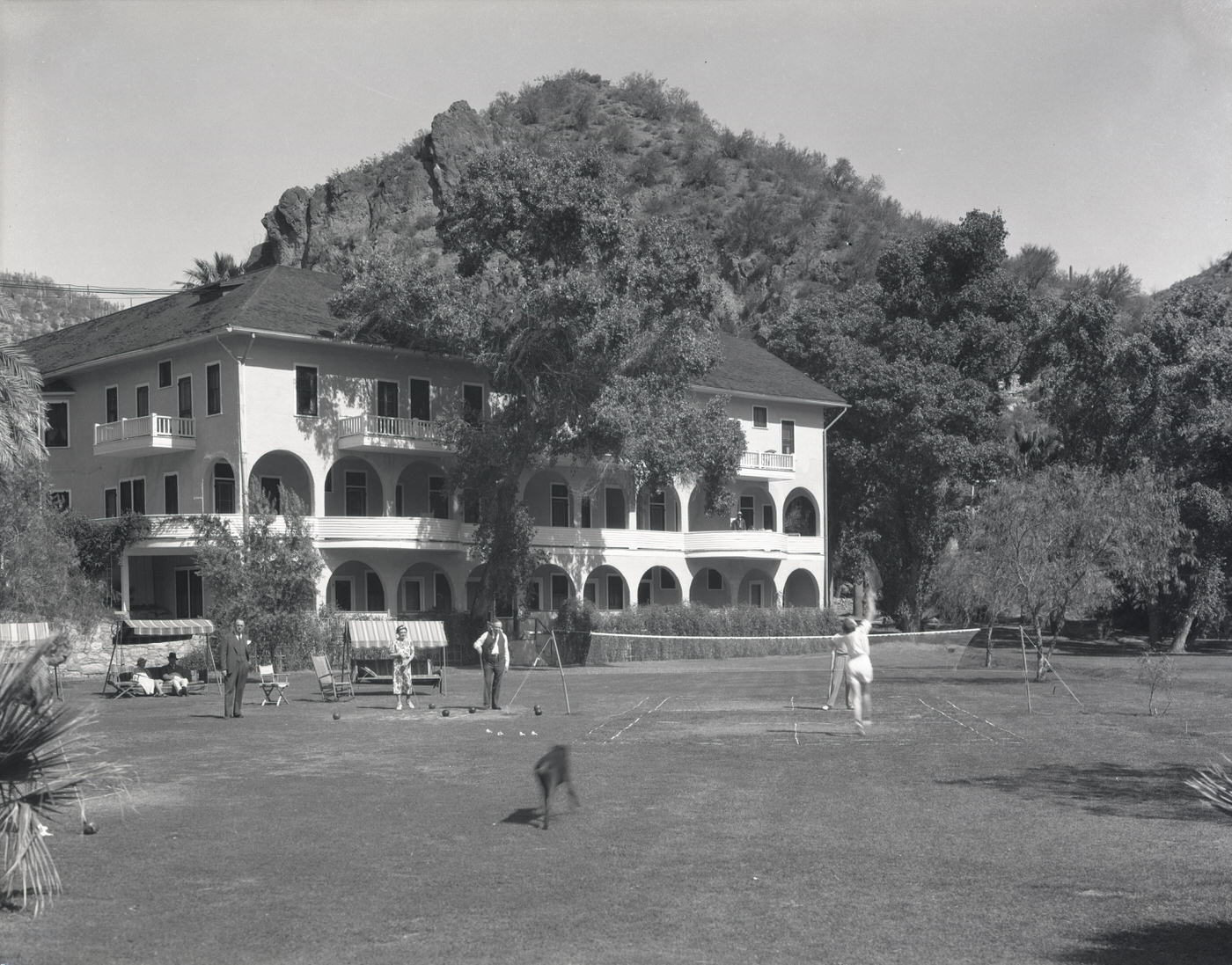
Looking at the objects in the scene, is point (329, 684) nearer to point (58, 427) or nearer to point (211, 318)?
point (211, 318)

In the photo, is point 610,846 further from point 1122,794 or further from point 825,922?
point 1122,794

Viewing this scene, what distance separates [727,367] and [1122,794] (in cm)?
4695

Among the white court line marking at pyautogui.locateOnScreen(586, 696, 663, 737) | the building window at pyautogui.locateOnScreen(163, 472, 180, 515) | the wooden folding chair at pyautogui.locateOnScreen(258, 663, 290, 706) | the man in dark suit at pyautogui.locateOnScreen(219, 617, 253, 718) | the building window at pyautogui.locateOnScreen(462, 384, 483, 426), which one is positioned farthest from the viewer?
the building window at pyautogui.locateOnScreen(462, 384, 483, 426)

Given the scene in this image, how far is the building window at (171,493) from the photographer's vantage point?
48438 mm

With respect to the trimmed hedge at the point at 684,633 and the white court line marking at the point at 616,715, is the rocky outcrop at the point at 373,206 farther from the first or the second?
the white court line marking at the point at 616,715

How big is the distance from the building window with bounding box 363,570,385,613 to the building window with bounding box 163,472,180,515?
710cm

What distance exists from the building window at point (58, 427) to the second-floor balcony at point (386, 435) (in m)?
11.8

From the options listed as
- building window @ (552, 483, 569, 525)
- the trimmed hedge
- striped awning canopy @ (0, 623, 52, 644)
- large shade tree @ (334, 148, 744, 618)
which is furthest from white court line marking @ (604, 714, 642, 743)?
building window @ (552, 483, 569, 525)

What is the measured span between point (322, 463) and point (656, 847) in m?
36.6

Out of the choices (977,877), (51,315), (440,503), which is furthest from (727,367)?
(51,315)

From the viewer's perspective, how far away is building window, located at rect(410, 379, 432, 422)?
166ft

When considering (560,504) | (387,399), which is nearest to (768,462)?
(560,504)

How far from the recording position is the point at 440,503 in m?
52.9

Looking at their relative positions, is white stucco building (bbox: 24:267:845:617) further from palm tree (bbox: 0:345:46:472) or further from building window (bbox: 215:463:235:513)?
palm tree (bbox: 0:345:46:472)
